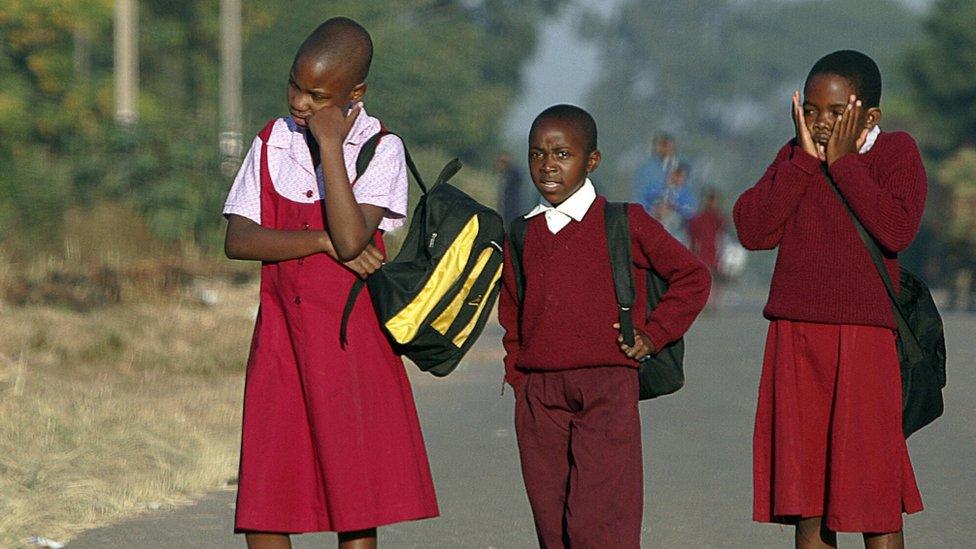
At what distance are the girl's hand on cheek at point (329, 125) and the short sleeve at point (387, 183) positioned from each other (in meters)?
0.11

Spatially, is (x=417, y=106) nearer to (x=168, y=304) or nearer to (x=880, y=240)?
(x=168, y=304)

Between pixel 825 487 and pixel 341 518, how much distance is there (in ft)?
4.56

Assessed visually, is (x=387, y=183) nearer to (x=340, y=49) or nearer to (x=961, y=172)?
(x=340, y=49)

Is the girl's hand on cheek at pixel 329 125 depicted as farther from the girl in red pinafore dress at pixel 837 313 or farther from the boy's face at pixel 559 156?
the girl in red pinafore dress at pixel 837 313

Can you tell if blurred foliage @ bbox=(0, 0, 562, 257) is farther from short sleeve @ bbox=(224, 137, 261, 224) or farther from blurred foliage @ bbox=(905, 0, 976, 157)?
blurred foliage @ bbox=(905, 0, 976, 157)

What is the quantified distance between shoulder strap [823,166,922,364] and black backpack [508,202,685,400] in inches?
22.2

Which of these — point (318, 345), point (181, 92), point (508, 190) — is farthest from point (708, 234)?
point (181, 92)

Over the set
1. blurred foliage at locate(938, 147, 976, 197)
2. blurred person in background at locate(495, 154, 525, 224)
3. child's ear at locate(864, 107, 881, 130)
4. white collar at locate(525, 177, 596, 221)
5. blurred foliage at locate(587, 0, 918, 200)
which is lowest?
white collar at locate(525, 177, 596, 221)

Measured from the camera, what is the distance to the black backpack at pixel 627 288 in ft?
18.9

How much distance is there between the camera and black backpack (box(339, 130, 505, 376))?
5.19 meters

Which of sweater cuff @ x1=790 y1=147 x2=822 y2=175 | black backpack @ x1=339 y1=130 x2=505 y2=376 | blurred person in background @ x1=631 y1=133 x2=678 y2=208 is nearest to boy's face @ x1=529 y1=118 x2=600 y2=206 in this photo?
black backpack @ x1=339 y1=130 x2=505 y2=376

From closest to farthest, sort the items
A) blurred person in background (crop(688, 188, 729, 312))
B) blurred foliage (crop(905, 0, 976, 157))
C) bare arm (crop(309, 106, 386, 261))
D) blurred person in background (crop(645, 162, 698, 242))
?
bare arm (crop(309, 106, 386, 261)), blurred person in background (crop(645, 162, 698, 242)), blurred person in background (crop(688, 188, 729, 312)), blurred foliage (crop(905, 0, 976, 157))

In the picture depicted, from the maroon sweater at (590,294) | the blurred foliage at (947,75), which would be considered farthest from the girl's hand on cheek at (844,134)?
the blurred foliage at (947,75)

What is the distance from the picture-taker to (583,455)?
226 inches
